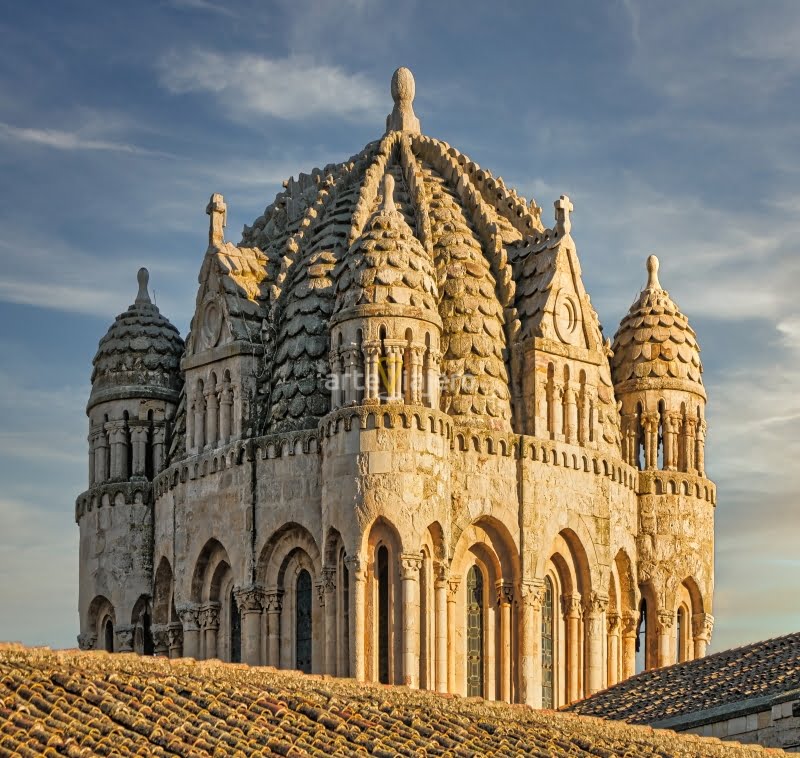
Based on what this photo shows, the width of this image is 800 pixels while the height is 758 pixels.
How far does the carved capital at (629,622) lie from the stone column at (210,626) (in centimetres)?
895

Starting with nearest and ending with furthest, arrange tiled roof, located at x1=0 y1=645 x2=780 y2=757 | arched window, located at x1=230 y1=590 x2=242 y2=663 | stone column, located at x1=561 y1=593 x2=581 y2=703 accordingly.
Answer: tiled roof, located at x1=0 y1=645 x2=780 y2=757 → arched window, located at x1=230 y1=590 x2=242 y2=663 → stone column, located at x1=561 y1=593 x2=581 y2=703

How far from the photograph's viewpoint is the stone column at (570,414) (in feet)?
182

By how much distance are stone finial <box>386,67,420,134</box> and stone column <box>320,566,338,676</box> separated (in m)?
12.6

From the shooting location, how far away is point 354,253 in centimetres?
5356

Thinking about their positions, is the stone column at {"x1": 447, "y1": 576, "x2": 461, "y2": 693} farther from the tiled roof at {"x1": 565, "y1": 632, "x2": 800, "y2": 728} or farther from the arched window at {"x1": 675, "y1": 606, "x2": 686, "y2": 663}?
the arched window at {"x1": 675, "y1": 606, "x2": 686, "y2": 663}

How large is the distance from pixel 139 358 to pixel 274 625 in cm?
860

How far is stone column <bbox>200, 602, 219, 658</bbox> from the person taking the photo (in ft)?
181

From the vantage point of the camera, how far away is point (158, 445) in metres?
59.2

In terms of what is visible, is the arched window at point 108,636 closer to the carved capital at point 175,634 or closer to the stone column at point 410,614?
the carved capital at point 175,634

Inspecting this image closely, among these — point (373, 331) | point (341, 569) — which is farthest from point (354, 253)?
point (341, 569)

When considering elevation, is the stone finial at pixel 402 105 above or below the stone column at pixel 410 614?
above

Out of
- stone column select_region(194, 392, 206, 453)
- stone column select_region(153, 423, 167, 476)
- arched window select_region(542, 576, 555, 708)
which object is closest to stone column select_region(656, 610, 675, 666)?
arched window select_region(542, 576, 555, 708)

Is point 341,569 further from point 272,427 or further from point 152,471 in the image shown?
point 152,471

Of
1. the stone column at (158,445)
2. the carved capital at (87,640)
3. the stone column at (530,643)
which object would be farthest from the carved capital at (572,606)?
the carved capital at (87,640)
